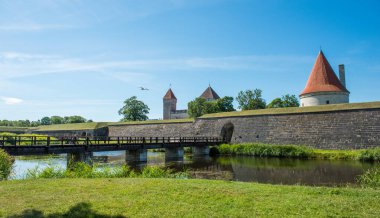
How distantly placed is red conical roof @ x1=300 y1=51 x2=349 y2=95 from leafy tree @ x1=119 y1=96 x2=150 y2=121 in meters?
35.7

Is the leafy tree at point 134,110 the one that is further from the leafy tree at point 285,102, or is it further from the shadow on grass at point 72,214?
the shadow on grass at point 72,214

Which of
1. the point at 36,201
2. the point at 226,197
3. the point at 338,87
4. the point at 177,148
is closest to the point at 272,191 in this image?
the point at 226,197

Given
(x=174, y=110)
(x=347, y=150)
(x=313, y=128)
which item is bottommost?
(x=347, y=150)

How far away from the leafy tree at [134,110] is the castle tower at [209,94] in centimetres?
1249

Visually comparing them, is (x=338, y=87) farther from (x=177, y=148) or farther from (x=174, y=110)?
(x=174, y=110)

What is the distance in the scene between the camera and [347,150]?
2239 centimetres

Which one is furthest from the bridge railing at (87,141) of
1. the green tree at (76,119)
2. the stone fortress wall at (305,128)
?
the green tree at (76,119)

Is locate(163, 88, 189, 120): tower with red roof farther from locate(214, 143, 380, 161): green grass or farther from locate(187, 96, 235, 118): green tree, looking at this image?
locate(214, 143, 380, 161): green grass

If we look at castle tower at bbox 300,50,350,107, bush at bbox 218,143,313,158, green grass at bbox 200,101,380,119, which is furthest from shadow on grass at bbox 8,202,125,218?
castle tower at bbox 300,50,350,107

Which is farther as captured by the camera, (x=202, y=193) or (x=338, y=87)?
(x=338, y=87)

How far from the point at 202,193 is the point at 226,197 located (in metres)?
0.59

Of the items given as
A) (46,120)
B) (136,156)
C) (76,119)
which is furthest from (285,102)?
(46,120)

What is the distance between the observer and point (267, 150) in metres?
24.0

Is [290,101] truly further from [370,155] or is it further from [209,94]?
[370,155]
